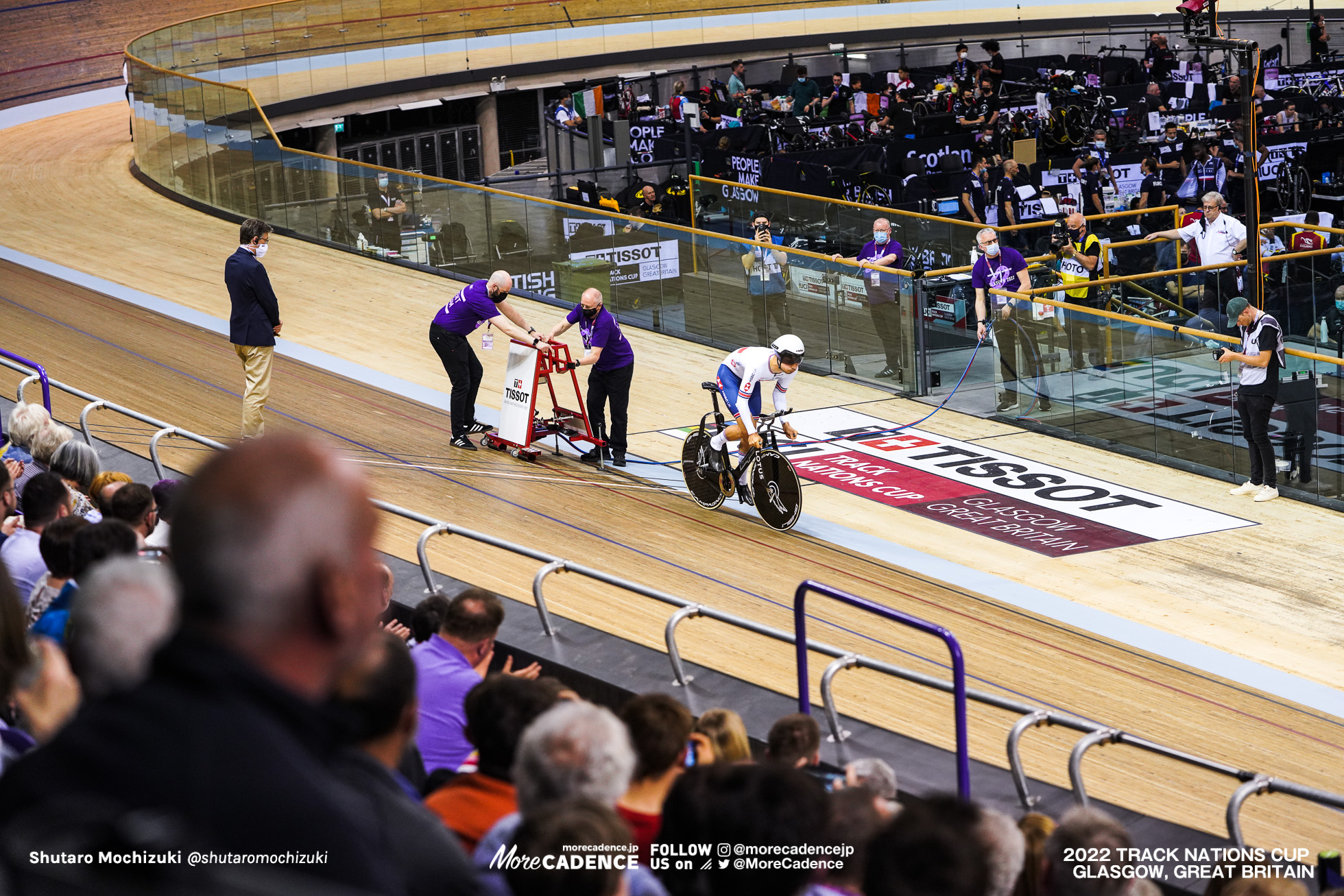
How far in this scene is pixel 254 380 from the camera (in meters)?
10.3

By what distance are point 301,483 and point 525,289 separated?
16.0 meters

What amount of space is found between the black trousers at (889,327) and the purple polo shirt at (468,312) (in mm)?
4660

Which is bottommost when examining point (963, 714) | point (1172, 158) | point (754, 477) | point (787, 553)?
point (787, 553)

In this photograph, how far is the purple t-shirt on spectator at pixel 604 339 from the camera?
36.3 ft

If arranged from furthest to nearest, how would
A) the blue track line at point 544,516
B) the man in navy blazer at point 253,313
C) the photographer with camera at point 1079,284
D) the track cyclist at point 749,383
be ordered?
the photographer with camera at point 1079,284 → the man in navy blazer at point 253,313 → the track cyclist at point 749,383 → the blue track line at point 544,516

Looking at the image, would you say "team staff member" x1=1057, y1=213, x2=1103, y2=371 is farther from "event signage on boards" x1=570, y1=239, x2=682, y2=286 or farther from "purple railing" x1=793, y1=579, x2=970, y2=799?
"purple railing" x1=793, y1=579, x2=970, y2=799

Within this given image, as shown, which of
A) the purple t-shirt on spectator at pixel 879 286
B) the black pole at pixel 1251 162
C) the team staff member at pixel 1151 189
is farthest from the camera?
the team staff member at pixel 1151 189

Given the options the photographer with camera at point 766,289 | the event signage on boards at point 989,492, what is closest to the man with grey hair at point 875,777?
the event signage on boards at point 989,492

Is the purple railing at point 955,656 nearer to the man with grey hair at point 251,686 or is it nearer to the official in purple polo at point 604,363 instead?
the man with grey hair at point 251,686

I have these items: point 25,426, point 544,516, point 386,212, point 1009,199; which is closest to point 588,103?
point 386,212

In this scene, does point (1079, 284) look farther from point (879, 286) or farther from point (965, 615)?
point (965, 615)

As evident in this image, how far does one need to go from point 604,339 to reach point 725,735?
297 inches

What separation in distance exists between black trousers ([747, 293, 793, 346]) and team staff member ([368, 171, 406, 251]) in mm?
5466

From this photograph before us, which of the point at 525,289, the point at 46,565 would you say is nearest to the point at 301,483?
the point at 46,565
